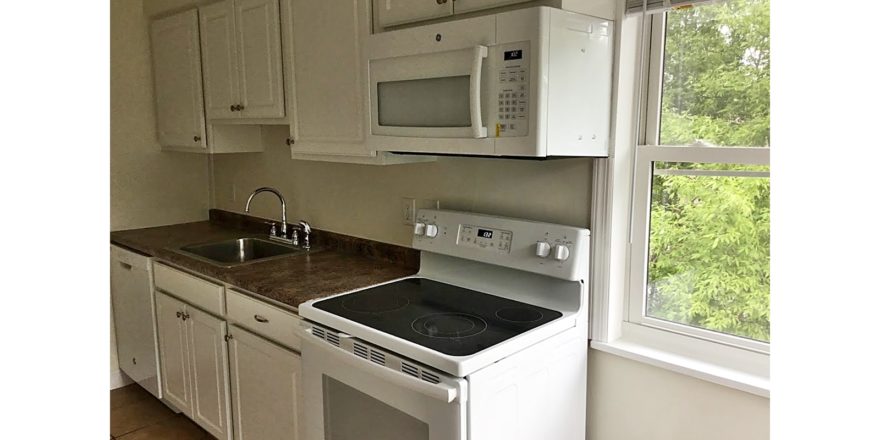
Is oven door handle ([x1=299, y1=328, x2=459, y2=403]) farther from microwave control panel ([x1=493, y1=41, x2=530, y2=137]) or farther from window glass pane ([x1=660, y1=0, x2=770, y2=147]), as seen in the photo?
window glass pane ([x1=660, y1=0, x2=770, y2=147])

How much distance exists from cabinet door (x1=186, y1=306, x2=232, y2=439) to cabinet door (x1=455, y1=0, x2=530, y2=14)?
59.2 inches

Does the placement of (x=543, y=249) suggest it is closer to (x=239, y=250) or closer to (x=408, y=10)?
(x=408, y=10)

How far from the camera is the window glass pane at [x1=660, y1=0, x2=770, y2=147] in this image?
5.44 ft

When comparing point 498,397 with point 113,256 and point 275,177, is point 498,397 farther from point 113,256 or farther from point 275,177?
point 113,256

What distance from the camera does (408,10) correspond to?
1.99m

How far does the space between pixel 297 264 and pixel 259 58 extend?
2.92ft

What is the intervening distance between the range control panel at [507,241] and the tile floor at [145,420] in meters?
1.59

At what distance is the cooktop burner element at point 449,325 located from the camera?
1.74 metres

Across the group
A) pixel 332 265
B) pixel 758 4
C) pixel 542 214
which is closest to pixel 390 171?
pixel 332 265

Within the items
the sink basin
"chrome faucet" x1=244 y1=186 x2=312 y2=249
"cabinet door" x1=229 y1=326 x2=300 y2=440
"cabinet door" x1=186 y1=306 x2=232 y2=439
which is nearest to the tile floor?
"cabinet door" x1=186 y1=306 x2=232 y2=439

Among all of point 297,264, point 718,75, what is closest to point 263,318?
point 297,264

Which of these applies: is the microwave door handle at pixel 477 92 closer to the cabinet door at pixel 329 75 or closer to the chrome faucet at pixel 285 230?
the cabinet door at pixel 329 75

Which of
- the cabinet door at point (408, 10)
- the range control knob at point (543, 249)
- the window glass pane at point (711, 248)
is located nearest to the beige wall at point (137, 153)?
the cabinet door at point (408, 10)
